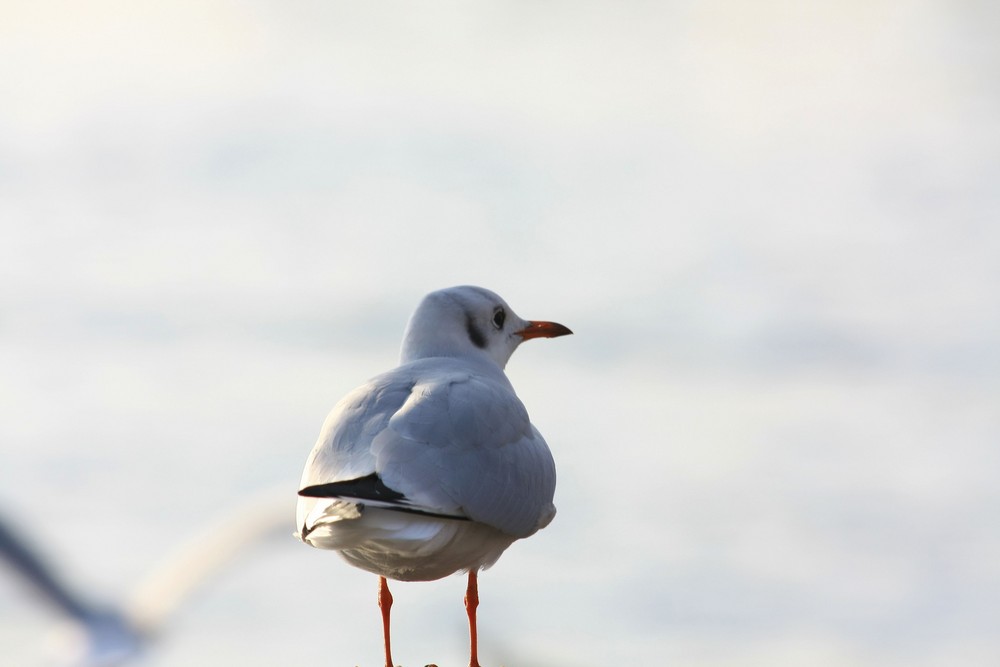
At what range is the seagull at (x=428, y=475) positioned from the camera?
7379mm

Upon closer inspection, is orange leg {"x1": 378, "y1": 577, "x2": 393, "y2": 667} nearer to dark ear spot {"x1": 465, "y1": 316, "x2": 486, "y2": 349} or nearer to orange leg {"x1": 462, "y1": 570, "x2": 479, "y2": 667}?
orange leg {"x1": 462, "y1": 570, "x2": 479, "y2": 667}

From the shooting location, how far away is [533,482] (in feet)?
28.1

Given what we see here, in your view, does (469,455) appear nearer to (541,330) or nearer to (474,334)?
(474,334)

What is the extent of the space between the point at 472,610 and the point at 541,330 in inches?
84.9

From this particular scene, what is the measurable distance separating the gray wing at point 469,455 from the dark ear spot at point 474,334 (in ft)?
2.50

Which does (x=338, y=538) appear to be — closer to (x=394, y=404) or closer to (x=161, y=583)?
(x=394, y=404)

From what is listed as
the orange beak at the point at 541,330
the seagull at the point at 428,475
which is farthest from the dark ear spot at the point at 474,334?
the orange beak at the point at 541,330

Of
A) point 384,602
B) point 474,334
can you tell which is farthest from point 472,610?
point 474,334

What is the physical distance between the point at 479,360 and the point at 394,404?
1.41 meters

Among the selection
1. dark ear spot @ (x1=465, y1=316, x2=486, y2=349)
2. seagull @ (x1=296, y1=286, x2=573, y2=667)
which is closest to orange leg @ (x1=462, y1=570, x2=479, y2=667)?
seagull @ (x1=296, y1=286, x2=573, y2=667)

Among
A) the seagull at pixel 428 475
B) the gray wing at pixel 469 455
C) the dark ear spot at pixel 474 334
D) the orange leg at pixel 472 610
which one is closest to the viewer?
the seagull at pixel 428 475

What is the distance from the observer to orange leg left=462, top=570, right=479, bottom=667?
8.58 metres

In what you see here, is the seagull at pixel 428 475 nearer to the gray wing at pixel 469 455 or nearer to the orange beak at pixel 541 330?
the gray wing at pixel 469 455

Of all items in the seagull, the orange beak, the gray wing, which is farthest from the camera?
the orange beak
